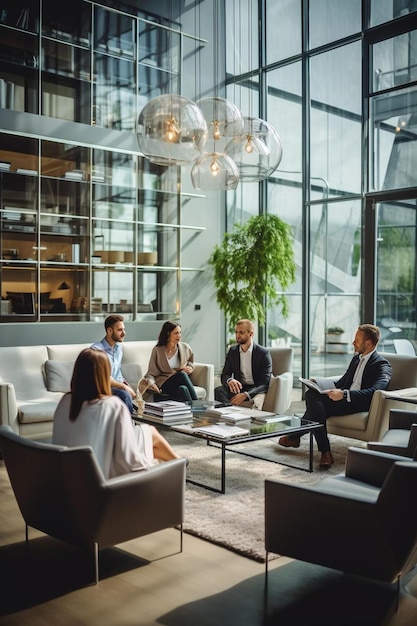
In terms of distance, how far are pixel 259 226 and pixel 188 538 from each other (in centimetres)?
523

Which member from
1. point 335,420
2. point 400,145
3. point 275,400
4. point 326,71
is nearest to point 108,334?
point 275,400

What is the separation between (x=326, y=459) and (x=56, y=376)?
2686 millimetres

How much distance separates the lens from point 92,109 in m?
7.98

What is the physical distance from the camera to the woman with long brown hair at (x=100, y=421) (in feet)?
10.1

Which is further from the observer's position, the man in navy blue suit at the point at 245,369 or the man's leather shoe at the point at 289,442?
the man in navy blue suit at the point at 245,369

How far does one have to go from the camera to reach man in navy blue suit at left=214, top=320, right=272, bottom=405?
19.6 feet

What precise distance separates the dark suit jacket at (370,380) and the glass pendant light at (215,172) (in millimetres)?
2021

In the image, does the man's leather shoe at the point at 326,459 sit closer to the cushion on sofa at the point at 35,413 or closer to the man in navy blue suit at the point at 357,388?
the man in navy blue suit at the point at 357,388

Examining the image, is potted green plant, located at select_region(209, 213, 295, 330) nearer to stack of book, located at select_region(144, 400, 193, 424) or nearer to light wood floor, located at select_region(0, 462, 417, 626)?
stack of book, located at select_region(144, 400, 193, 424)

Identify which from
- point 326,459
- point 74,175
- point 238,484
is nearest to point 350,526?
point 238,484

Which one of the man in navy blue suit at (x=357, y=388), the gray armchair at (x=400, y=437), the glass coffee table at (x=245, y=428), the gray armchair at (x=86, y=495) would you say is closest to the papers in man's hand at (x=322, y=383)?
the man in navy blue suit at (x=357, y=388)

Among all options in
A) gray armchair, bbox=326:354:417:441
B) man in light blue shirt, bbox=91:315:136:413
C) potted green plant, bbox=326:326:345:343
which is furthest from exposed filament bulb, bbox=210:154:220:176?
potted green plant, bbox=326:326:345:343

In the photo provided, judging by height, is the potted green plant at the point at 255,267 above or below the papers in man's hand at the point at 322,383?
above

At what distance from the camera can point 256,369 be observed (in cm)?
605
